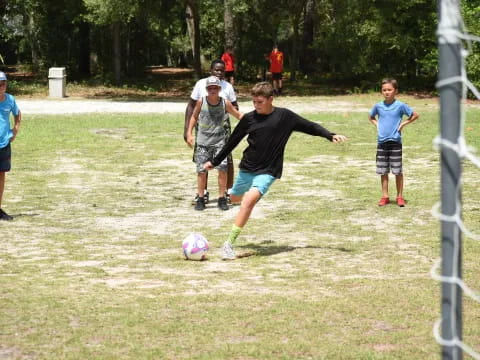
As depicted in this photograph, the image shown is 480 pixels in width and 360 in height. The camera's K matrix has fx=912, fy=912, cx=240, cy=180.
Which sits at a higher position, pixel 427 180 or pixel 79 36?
pixel 79 36

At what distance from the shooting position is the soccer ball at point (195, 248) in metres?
8.05

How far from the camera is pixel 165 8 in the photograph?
32.2 meters

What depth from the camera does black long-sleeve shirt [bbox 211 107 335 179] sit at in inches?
332

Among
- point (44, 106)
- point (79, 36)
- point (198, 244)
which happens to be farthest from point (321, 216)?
point (79, 36)

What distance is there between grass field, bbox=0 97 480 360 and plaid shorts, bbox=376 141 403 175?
0.45 meters

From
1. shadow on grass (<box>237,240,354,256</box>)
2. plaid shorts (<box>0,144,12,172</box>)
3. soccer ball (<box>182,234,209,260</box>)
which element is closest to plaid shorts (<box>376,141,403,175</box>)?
shadow on grass (<box>237,240,354,256</box>)

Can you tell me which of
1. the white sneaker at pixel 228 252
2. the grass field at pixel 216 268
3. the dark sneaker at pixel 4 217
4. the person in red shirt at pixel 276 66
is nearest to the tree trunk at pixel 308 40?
the person in red shirt at pixel 276 66

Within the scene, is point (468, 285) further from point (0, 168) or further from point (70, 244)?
point (0, 168)

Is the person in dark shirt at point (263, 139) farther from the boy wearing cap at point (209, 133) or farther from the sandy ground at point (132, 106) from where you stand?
the sandy ground at point (132, 106)

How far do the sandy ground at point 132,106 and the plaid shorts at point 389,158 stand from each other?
14055mm

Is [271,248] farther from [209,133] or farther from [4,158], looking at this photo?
[4,158]

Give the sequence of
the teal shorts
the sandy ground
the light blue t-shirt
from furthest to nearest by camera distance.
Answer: the sandy ground, the light blue t-shirt, the teal shorts

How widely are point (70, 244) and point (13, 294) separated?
2110 millimetres

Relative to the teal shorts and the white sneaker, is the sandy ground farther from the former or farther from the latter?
the white sneaker
